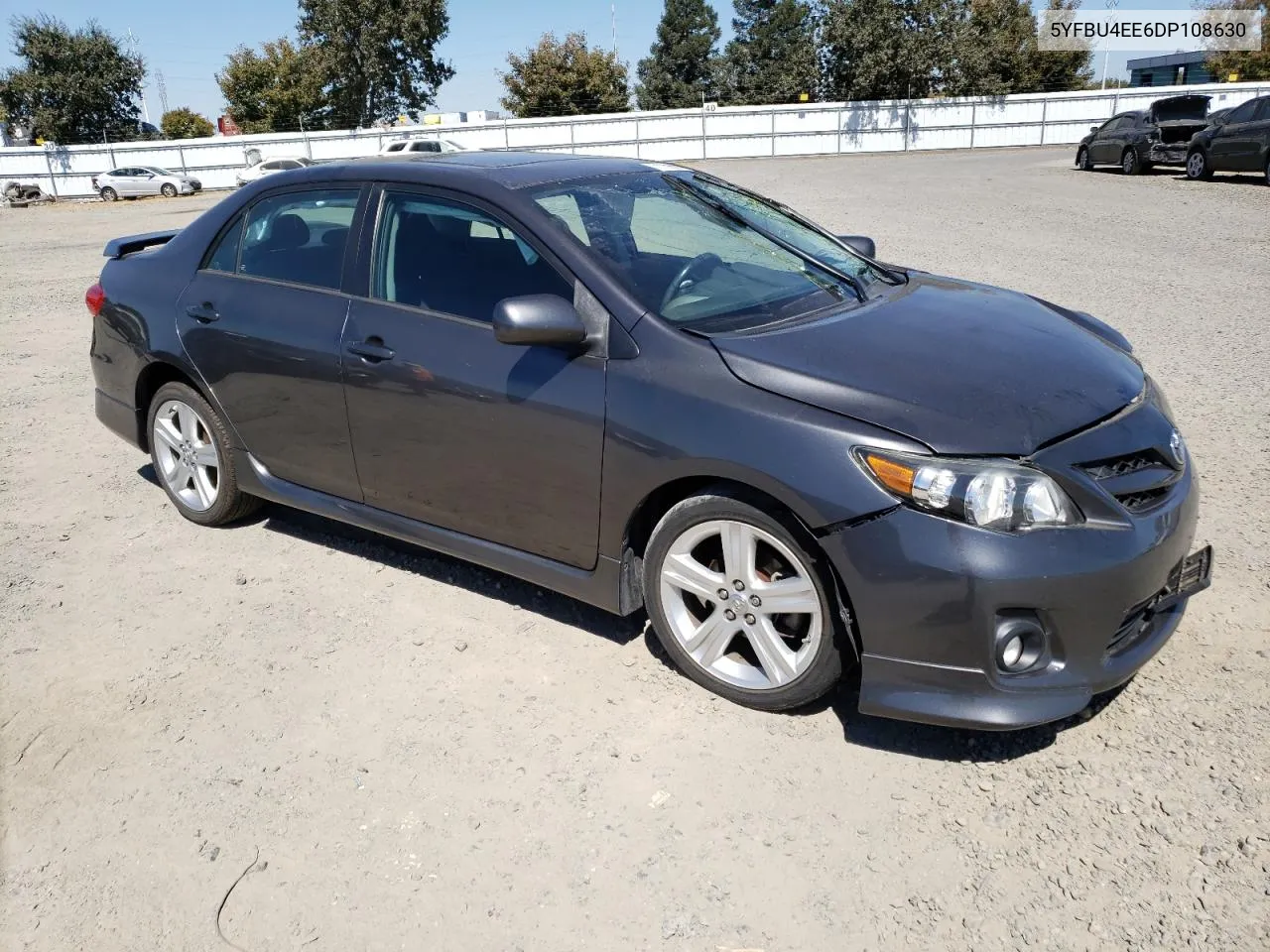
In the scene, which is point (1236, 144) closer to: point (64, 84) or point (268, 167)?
point (268, 167)

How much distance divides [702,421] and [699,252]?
1020 mm

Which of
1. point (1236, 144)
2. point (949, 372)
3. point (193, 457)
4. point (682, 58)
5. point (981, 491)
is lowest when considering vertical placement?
point (193, 457)

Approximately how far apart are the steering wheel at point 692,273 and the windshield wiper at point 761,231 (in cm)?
40

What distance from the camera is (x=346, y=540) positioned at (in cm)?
482

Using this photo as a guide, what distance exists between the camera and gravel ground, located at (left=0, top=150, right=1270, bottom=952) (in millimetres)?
2504

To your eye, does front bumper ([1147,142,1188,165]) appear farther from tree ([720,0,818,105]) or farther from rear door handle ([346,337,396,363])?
tree ([720,0,818,105])

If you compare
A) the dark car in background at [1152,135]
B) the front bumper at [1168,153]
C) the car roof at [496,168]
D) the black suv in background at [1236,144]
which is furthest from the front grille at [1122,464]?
the front bumper at [1168,153]

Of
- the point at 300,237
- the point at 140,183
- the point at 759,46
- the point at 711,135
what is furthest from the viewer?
the point at 759,46

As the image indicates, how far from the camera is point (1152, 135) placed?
21688mm

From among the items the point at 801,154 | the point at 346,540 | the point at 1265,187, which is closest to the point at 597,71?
the point at 801,154

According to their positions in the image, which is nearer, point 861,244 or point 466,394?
point 466,394

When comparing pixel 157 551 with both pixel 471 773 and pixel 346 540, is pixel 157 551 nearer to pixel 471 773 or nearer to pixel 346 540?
pixel 346 540

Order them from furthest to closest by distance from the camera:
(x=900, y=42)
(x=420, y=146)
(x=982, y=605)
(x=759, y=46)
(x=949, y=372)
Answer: (x=759, y=46) < (x=900, y=42) < (x=420, y=146) < (x=949, y=372) < (x=982, y=605)

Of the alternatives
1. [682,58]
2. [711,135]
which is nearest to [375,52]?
[711,135]
